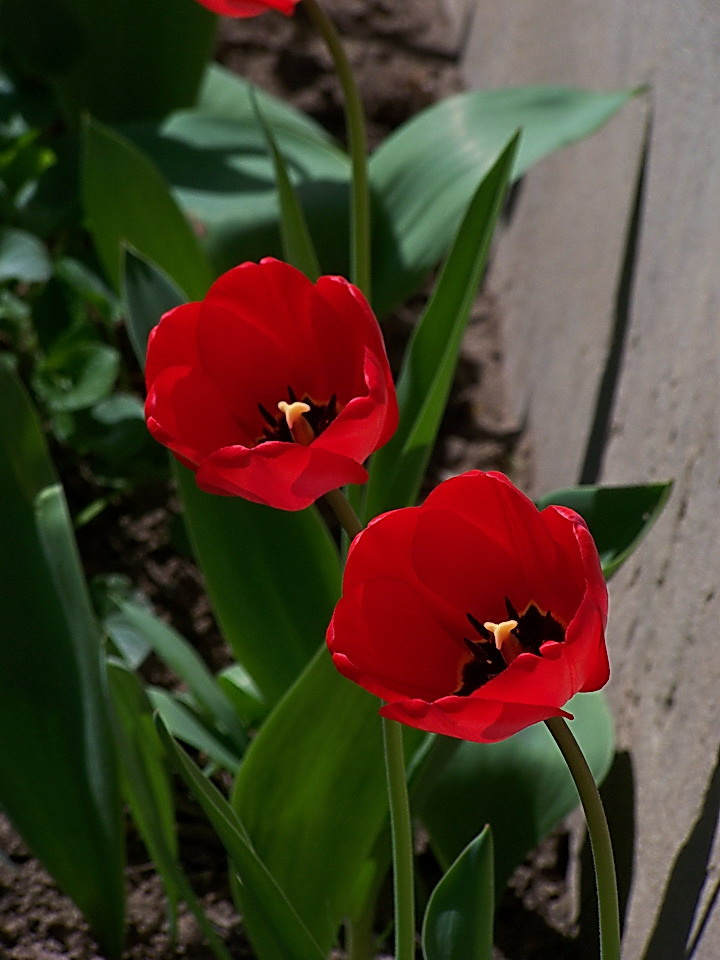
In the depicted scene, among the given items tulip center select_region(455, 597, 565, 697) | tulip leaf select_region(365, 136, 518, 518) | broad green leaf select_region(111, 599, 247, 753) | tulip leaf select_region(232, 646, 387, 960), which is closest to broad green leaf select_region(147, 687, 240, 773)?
broad green leaf select_region(111, 599, 247, 753)

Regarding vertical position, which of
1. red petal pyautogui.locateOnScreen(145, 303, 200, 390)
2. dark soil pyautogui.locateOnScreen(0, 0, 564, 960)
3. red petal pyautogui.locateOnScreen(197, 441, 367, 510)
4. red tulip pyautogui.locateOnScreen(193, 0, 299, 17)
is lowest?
dark soil pyautogui.locateOnScreen(0, 0, 564, 960)

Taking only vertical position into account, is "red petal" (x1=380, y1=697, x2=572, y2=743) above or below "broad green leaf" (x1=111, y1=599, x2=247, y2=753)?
above

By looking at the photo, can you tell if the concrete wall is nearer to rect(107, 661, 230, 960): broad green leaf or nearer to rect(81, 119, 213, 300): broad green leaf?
rect(107, 661, 230, 960): broad green leaf

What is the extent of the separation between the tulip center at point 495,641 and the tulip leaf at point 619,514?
26 centimetres

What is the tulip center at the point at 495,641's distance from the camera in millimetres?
574

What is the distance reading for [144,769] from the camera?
2.94 ft

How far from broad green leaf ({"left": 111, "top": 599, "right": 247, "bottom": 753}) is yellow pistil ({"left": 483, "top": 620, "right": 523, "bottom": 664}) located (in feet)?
1.85

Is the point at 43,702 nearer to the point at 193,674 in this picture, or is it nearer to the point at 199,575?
the point at 193,674

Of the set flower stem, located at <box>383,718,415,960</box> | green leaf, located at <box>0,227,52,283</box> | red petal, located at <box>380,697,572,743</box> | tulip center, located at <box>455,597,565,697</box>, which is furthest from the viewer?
green leaf, located at <box>0,227,52,283</box>

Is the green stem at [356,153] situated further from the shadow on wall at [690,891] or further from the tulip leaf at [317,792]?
the shadow on wall at [690,891]

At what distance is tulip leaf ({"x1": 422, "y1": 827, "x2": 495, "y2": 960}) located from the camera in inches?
28.3

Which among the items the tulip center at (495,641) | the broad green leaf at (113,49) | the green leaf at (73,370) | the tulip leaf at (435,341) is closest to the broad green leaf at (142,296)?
the tulip leaf at (435,341)

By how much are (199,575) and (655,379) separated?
2.12 ft

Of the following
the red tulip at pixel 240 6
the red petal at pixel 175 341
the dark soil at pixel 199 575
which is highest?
the red tulip at pixel 240 6
